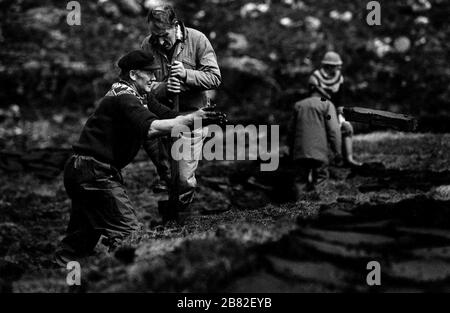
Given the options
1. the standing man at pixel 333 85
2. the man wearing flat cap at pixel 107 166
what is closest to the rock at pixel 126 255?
the man wearing flat cap at pixel 107 166

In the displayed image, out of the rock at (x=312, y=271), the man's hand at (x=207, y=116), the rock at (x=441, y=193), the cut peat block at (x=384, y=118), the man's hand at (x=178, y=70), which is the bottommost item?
the rock at (x=312, y=271)

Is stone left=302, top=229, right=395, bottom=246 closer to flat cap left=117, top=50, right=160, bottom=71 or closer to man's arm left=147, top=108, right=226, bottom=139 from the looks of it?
man's arm left=147, top=108, right=226, bottom=139

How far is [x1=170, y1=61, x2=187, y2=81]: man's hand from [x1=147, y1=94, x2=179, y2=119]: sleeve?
0.37 m

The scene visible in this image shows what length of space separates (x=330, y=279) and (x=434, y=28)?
17.3m

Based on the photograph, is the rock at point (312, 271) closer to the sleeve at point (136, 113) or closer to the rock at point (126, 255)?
the rock at point (126, 255)

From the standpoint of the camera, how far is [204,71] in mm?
8672

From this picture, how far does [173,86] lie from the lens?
8312mm

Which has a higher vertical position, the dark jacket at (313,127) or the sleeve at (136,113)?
the dark jacket at (313,127)

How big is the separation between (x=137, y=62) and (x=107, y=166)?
1049mm

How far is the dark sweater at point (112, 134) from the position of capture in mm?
6934

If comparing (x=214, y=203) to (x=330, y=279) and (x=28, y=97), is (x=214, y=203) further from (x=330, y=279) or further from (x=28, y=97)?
(x=28, y=97)

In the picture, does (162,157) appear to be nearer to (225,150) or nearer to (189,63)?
(189,63)

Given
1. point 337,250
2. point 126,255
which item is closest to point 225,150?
point 126,255

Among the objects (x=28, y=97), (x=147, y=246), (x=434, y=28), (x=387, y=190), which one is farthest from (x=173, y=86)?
(x=434, y=28)
